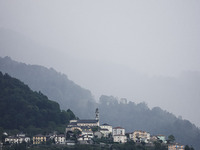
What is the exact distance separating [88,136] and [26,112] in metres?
23.6

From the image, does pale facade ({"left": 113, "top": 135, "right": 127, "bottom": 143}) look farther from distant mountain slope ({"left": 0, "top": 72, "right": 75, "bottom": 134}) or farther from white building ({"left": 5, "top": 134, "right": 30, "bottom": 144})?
white building ({"left": 5, "top": 134, "right": 30, "bottom": 144})

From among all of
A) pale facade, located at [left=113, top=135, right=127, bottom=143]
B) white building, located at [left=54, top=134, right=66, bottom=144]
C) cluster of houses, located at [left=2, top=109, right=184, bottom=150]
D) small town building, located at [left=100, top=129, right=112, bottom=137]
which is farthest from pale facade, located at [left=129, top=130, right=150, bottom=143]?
white building, located at [left=54, top=134, right=66, bottom=144]

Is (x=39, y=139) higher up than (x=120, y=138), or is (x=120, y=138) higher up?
(x=120, y=138)

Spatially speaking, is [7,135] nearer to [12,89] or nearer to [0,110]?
[0,110]

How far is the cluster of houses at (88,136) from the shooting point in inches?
3504

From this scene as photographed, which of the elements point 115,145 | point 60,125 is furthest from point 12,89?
point 115,145

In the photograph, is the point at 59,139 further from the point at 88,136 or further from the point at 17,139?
the point at 17,139

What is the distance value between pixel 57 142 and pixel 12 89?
114 ft

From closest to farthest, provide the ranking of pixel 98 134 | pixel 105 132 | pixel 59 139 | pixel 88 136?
1. pixel 59 139
2. pixel 88 136
3. pixel 98 134
4. pixel 105 132

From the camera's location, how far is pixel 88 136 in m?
93.8

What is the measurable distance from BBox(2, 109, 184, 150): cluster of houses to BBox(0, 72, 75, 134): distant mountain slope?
533 centimetres

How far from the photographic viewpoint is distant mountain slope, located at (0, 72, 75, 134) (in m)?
104

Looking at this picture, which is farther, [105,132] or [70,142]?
[105,132]

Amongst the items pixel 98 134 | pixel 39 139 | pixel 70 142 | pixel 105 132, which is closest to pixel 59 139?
pixel 70 142
